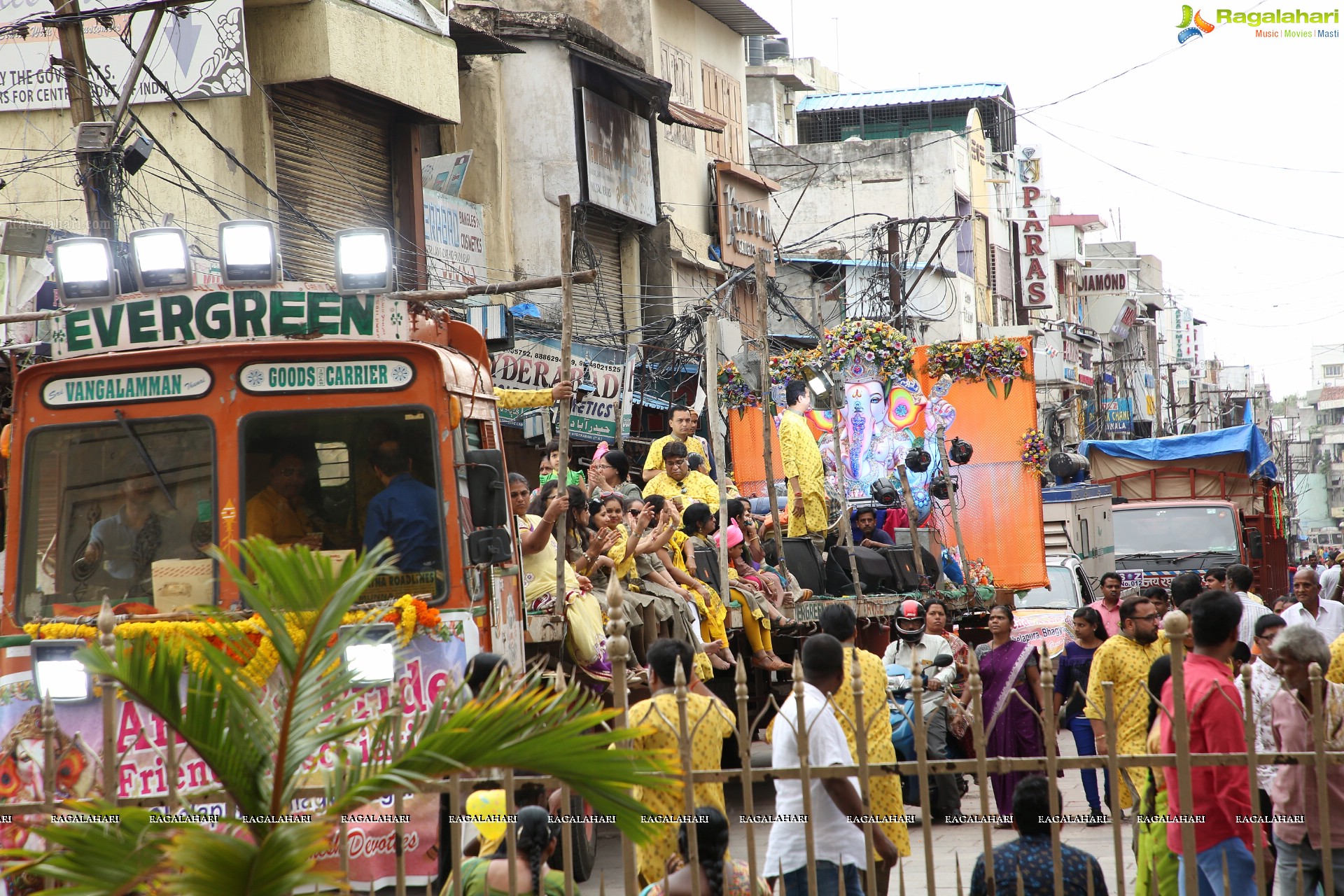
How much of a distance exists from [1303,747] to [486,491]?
153 inches

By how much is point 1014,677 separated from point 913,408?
27.7 ft

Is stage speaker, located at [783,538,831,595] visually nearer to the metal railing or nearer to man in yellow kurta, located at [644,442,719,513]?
man in yellow kurta, located at [644,442,719,513]

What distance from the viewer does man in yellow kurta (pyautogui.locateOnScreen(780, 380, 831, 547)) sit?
48.1 ft

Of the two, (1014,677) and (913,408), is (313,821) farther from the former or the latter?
(913,408)

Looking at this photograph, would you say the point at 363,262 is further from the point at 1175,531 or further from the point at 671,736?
the point at 1175,531

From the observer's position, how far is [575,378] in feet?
61.5

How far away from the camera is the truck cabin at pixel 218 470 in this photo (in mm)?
6840

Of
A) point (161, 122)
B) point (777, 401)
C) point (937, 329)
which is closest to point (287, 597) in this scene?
point (161, 122)

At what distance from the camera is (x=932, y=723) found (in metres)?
11.6

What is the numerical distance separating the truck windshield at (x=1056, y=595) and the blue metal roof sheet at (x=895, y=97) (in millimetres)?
28116

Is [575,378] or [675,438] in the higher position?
[575,378]

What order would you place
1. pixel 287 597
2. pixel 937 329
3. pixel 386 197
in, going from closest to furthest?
pixel 287 597 → pixel 386 197 → pixel 937 329

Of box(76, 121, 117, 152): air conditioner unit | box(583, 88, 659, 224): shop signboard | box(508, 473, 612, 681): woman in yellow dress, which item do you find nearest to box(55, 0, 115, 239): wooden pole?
box(76, 121, 117, 152): air conditioner unit

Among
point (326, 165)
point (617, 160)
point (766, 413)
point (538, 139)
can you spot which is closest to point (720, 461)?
point (766, 413)
